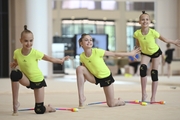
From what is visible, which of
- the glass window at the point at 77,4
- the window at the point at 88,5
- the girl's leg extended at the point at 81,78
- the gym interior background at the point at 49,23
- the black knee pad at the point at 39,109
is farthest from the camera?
the glass window at the point at 77,4

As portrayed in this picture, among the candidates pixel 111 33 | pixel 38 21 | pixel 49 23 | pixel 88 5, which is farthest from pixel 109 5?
pixel 38 21

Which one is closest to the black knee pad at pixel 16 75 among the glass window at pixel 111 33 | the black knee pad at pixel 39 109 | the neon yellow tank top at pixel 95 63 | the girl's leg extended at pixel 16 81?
the girl's leg extended at pixel 16 81

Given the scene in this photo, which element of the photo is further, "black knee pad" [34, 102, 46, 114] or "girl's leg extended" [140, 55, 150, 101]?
"girl's leg extended" [140, 55, 150, 101]


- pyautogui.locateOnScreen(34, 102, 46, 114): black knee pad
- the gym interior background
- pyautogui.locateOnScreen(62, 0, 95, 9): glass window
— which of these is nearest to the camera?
pyautogui.locateOnScreen(34, 102, 46, 114): black knee pad

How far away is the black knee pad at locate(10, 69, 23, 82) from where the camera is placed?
18.8 feet

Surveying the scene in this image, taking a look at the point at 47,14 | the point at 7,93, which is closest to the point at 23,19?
the point at 47,14

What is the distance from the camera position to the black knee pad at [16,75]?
5.72 meters

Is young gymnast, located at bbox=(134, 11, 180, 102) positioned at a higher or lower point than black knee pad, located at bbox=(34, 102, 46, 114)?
higher

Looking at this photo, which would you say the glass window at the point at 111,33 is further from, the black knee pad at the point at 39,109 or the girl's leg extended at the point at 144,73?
the black knee pad at the point at 39,109

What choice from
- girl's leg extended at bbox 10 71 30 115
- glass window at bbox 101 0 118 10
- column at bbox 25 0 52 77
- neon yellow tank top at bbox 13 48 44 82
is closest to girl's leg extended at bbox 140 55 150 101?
neon yellow tank top at bbox 13 48 44 82

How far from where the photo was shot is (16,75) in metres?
5.74

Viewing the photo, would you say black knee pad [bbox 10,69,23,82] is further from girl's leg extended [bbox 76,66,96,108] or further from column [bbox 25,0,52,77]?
column [bbox 25,0,52,77]

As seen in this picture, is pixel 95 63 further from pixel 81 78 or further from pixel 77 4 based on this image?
pixel 77 4

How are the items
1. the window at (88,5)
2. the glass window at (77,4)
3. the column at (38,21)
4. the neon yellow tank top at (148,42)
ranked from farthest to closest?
the glass window at (77,4) < the window at (88,5) < the column at (38,21) < the neon yellow tank top at (148,42)
